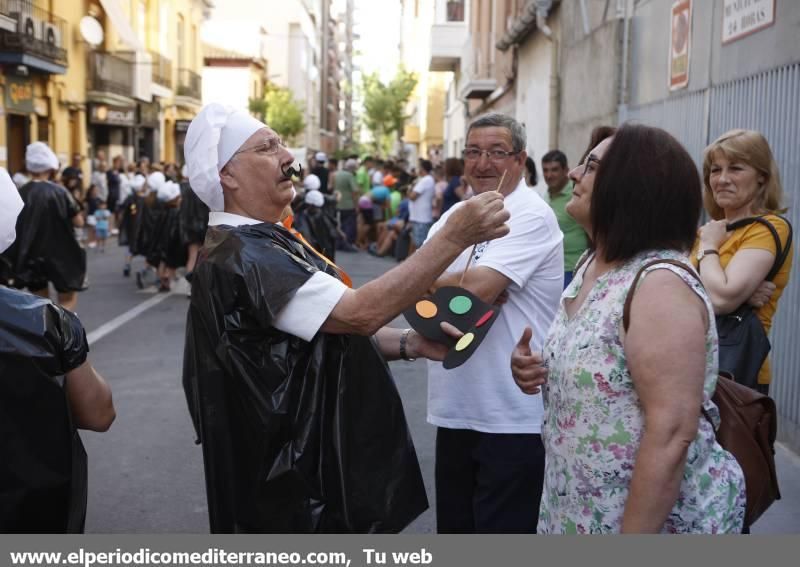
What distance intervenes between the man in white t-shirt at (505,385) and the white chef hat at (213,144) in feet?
2.75

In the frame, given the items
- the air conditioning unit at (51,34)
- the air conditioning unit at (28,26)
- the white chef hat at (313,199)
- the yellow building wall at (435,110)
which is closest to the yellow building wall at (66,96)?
the air conditioning unit at (51,34)

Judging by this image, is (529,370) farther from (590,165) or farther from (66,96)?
(66,96)

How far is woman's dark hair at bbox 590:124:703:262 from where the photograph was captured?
2.27 meters

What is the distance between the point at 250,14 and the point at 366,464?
7577 cm

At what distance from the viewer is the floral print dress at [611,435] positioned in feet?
7.45

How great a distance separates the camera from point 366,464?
269cm

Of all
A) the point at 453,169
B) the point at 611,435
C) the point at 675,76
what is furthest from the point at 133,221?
the point at 611,435

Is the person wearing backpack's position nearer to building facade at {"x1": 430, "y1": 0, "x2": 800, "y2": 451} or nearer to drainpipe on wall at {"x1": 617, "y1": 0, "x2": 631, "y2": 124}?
building facade at {"x1": 430, "y1": 0, "x2": 800, "y2": 451}

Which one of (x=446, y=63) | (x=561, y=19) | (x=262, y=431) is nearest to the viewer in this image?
(x=262, y=431)

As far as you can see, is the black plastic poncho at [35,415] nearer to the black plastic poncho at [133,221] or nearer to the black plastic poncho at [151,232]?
the black plastic poncho at [151,232]

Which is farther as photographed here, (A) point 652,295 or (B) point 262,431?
(B) point 262,431

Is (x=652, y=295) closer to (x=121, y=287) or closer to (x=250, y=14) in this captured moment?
(x=121, y=287)

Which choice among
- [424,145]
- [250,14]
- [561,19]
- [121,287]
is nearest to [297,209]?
[121,287]

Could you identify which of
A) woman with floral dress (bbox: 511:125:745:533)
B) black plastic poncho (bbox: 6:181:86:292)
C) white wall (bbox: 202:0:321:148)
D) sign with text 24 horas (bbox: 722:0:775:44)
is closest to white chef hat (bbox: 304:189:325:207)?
black plastic poncho (bbox: 6:181:86:292)
